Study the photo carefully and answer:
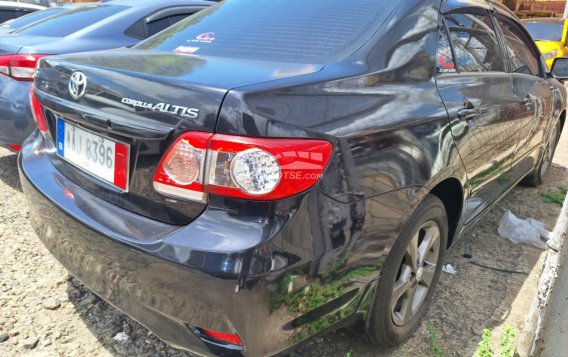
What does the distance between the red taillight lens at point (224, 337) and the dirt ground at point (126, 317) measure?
2.42 ft

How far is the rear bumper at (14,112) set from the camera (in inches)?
133

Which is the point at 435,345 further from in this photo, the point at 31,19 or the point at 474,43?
the point at 31,19

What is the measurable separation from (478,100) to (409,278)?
0.98m

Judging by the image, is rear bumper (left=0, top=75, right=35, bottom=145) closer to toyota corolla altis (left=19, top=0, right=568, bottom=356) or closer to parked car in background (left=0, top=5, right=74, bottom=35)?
toyota corolla altis (left=19, top=0, right=568, bottom=356)

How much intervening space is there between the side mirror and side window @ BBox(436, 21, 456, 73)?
90.9 inches

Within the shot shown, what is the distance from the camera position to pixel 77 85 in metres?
1.78

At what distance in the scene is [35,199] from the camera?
2031 millimetres

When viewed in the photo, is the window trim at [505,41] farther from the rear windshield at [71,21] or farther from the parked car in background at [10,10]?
the parked car in background at [10,10]

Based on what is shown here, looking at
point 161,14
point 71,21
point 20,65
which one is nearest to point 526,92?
point 161,14

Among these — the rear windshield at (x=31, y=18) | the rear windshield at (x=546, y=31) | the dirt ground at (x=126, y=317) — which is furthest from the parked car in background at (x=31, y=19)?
the rear windshield at (x=546, y=31)

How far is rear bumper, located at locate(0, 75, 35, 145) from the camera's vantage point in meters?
3.38

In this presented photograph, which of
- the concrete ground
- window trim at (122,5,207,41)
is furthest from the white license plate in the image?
window trim at (122,5,207,41)

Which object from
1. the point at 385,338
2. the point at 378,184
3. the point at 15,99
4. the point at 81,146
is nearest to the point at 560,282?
the point at 385,338

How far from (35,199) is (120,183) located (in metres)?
0.58
